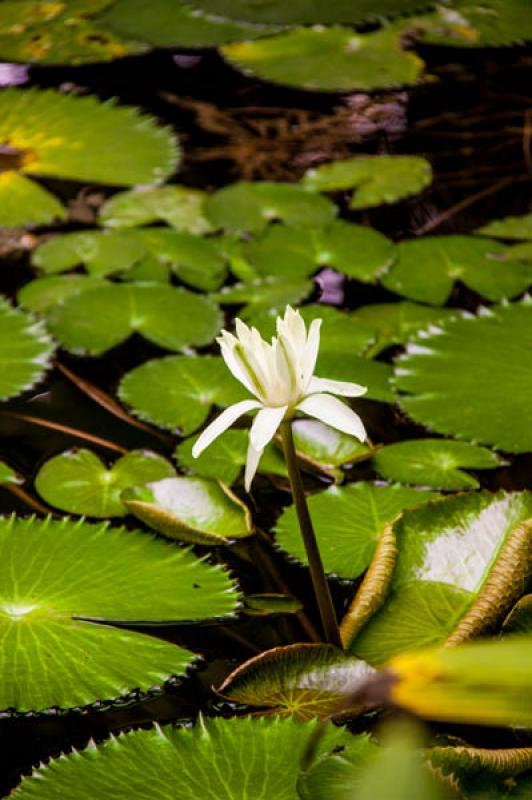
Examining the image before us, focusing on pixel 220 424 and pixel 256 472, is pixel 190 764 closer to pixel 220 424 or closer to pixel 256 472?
pixel 220 424

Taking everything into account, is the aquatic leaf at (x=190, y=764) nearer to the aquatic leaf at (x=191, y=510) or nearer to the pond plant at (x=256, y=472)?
the pond plant at (x=256, y=472)

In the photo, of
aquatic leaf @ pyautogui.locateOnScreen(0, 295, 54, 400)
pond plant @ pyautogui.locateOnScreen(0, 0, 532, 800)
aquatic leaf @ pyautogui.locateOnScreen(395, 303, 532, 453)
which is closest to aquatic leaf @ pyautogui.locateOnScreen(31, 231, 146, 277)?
pond plant @ pyautogui.locateOnScreen(0, 0, 532, 800)

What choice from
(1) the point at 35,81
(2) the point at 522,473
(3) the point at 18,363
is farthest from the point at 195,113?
(2) the point at 522,473

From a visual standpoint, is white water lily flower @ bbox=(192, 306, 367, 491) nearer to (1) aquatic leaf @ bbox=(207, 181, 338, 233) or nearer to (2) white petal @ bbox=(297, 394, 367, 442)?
(2) white petal @ bbox=(297, 394, 367, 442)

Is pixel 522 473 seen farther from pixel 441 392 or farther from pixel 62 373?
pixel 62 373

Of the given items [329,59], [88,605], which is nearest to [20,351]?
[88,605]
